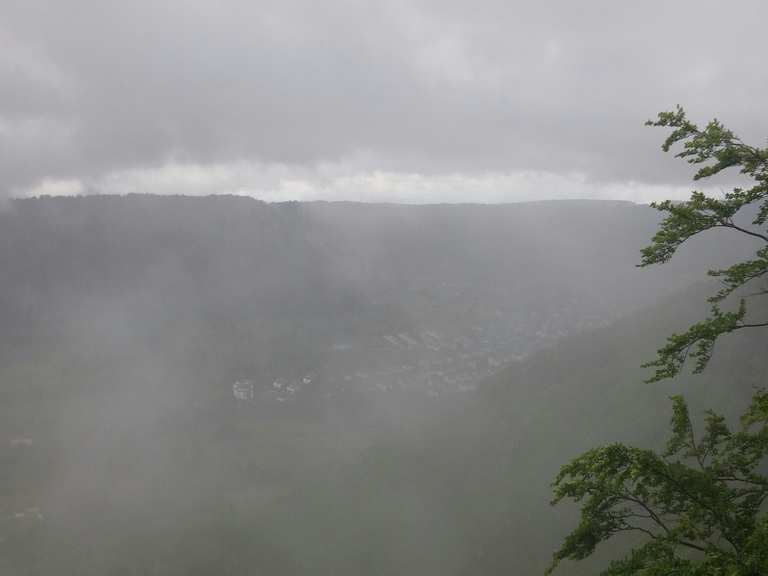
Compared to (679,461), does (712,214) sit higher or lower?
higher

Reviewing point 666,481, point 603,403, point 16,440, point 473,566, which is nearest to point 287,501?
point 473,566

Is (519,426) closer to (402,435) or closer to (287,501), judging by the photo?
(402,435)

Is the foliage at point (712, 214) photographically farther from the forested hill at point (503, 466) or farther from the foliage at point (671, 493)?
the forested hill at point (503, 466)

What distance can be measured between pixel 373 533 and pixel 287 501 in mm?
25695

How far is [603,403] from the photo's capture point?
113 meters

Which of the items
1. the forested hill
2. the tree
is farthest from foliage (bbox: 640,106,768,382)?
the forested hill

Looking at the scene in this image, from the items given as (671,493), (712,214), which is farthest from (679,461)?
(712,214)

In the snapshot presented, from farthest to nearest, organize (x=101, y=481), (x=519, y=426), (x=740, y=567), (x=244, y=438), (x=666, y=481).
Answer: (x=244, y=438) < (x=101, y=481) < (x=519, y=426) < (x=666, y=481) < (x=740, y=567)

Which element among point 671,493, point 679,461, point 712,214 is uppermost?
point 712,214

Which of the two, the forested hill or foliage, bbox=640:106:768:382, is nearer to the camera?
foliage, bbox=640:106:768:382

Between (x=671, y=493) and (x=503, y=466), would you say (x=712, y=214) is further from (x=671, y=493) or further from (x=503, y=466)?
(x=503, y=466)

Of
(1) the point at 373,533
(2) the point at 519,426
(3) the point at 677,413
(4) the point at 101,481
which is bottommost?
(4) the point at 101,481

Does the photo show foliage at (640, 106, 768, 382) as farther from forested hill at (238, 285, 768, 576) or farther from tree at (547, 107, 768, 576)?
forested hill at (238, 285, 768, 576)

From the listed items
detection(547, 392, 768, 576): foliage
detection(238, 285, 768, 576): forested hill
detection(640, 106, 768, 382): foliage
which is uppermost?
detection(640, 106, 768, 382): foliage
